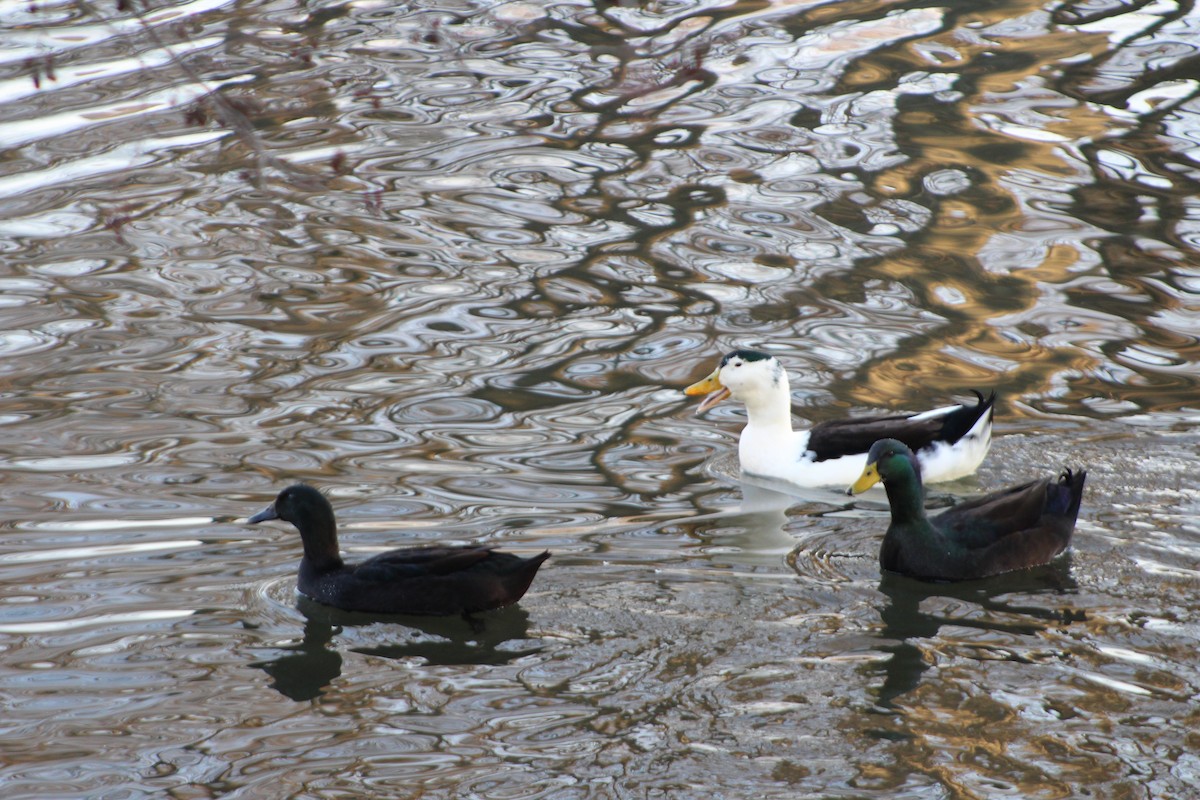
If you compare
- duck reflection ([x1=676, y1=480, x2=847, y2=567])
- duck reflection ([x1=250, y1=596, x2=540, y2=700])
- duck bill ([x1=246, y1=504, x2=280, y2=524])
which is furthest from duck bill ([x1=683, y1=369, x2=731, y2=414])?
duck bill ([x1=246, y1=504, x2=280, y2=524])

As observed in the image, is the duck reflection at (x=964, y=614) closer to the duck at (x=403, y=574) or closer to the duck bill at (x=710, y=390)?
the duck at (x=403, y=574)

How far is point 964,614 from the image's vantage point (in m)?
7.44

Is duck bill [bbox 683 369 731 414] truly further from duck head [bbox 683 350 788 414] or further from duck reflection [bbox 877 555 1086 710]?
duck reflection [bbox 877 555 1086 710]

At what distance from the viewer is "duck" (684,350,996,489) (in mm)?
8930

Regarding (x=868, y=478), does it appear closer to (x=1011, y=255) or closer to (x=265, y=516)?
(x=265, y=516)

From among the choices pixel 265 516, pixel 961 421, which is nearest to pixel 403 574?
pixel 265 516

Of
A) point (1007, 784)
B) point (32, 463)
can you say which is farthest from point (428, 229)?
point (1007, 784)

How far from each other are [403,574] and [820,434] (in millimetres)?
3025

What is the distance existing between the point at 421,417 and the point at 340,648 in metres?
2.98

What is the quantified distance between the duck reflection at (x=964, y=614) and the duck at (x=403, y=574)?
1643mm

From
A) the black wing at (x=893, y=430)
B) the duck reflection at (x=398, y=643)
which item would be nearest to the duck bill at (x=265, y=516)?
the duck reflection at (x=398, y=643)

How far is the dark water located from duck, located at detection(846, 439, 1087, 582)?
150mm

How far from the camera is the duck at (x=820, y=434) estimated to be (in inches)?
352

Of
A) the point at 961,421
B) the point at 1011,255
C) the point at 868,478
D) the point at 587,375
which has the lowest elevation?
the point at 1011,255
